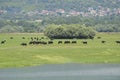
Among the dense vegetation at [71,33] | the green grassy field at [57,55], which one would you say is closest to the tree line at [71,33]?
the dense vegetation at [71,33]

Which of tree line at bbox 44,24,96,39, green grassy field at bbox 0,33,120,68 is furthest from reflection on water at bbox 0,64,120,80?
tree line at bbox 44,24,96,39

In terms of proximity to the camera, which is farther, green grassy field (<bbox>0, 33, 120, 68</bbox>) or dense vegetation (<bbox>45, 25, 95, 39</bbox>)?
dense vegetation (<bbox>45, 25, 95, 39</bbox>)

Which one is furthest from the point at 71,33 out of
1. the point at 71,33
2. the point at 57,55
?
the point at 57,55

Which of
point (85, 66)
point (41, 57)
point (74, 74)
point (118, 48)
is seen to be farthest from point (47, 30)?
point (74, 74)

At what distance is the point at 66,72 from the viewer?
244ft

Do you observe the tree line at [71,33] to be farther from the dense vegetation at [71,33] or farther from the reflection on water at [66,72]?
the reflection on water at [66,72]

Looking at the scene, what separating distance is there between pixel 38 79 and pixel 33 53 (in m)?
28.4

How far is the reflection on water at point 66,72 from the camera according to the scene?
69.2 m

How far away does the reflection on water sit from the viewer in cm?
6919

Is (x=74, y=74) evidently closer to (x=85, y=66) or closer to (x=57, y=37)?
(x=85, y=66)

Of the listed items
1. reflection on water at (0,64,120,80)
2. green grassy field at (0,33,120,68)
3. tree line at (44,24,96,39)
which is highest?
reflection on water at (0,64,120,80)

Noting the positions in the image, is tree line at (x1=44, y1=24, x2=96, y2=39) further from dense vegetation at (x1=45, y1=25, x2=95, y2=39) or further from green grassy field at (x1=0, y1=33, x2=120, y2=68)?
green grassy field at (x1=0, y1=33, x2=120, y2=68)

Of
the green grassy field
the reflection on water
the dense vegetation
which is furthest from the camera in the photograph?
the dense vegetation

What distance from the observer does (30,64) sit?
280ft
